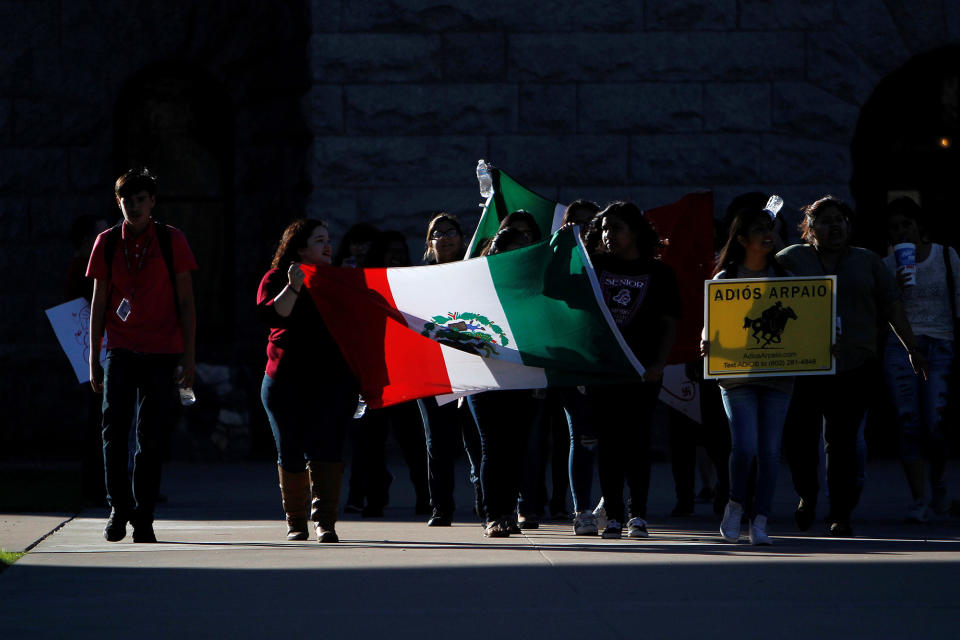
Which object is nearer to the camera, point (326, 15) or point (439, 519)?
point (439, 519)

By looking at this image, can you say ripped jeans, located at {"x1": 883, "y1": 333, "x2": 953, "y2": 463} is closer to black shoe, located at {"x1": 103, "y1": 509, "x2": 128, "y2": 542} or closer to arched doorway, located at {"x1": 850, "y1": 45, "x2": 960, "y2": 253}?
arched doorway, located at {"x1": 850, "y1": 45, "x2": 960, "y2": 253}

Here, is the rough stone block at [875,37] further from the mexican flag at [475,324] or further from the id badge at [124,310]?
the id badge at [124,310]

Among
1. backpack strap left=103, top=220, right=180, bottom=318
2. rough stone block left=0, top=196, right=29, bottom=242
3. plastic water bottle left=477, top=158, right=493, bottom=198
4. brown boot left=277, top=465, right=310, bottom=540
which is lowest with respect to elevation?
brown boot left=277, top=465, right=310, bottom=540

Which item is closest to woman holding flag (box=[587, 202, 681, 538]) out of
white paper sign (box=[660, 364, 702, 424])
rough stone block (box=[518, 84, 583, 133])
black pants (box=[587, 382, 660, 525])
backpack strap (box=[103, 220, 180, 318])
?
black pants (box=[587, 382, 660, 525])

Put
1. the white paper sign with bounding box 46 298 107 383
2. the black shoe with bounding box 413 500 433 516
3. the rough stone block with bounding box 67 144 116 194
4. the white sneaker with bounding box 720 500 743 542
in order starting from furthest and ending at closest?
the rough stone block with bounding box 67 144 116 194 → the white paper sign with bounding box 46 298 107 383 → the black shoe with bounding box 413 500 433 516 → the white sneaker with bounding box 720 500 743 542

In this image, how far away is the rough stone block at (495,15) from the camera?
13.6 metres

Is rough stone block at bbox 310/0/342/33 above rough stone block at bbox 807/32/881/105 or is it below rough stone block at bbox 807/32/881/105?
above

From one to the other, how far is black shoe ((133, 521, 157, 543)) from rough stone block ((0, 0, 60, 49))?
26.5ft

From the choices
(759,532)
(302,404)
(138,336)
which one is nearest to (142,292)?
(138,336)

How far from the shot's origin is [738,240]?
8.82 metres

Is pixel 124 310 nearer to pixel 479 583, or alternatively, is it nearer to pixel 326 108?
pixel 479 583

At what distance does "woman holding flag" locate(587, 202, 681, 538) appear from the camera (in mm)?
8648

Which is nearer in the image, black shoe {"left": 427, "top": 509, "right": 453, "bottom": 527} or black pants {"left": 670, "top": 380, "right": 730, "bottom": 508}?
black shoe {"left": 427, "top": 509, "right": 453, "bottom": 527}

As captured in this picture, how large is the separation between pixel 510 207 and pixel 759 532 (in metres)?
3.16
